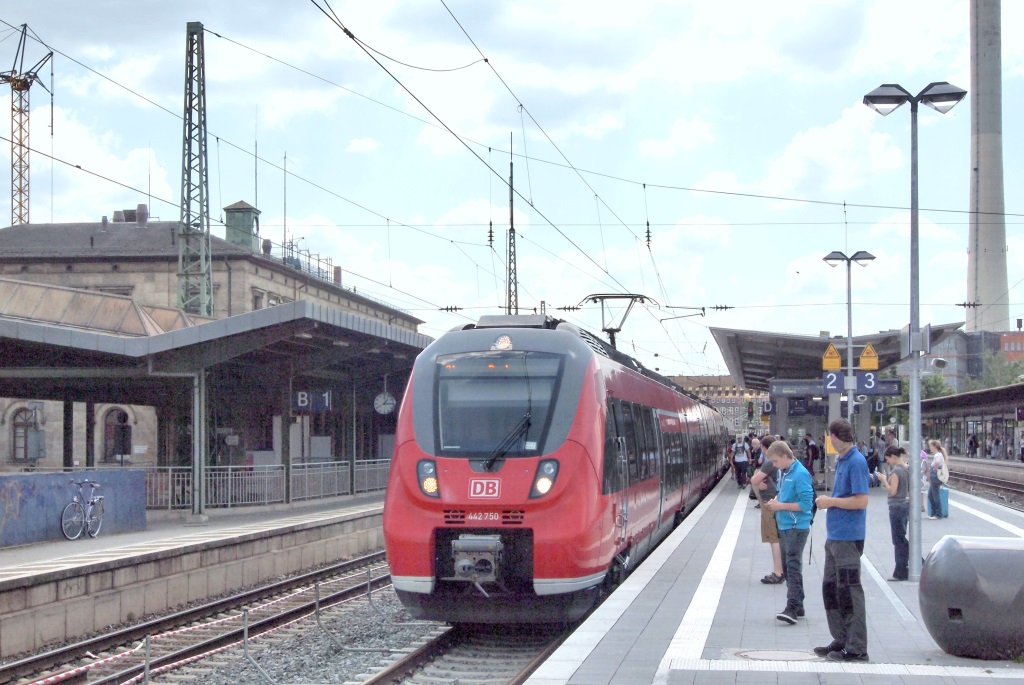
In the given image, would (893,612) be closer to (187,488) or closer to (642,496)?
(642,496)

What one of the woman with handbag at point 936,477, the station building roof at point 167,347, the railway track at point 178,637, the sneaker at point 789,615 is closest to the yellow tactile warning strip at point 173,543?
the railway track at point 178,637

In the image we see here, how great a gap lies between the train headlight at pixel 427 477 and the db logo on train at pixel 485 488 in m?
0.35

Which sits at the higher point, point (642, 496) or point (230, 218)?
point (230, 218)

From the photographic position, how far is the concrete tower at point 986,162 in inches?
4026

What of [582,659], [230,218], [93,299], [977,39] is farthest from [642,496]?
[977,39]

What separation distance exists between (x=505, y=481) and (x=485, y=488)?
8.1 inches

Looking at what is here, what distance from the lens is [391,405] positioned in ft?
98.8

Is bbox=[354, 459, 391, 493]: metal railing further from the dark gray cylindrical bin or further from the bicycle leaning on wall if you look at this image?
the dark gray cylindrical bin

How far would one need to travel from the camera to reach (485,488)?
36.5 feet

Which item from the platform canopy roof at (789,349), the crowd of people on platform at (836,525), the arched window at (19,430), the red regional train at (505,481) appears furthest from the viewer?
the arched window at (19,430)

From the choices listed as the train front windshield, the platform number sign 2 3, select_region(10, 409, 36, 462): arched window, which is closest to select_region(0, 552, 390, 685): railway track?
the train front windshield

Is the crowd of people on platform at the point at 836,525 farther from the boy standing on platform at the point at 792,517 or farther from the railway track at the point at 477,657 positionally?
the railway track at the point at 477,657

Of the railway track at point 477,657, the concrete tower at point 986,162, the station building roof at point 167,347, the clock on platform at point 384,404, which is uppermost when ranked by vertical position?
the concrete tower at point 986,162

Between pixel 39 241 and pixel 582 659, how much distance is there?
54015mm
